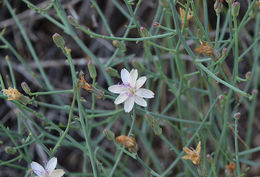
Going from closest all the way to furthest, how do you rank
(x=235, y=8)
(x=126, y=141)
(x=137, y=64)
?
(x=126, y=141) < (x=235, y=8) < (x=137, y=64)

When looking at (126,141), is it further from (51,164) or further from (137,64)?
(137,64)

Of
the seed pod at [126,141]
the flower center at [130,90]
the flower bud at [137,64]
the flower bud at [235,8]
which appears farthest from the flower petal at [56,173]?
the flower bud at [235,8]

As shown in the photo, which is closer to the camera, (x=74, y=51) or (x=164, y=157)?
(x=164, y=157)

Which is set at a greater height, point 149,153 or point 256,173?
point 149,153

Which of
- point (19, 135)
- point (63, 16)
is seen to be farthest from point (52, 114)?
point (63, 16)

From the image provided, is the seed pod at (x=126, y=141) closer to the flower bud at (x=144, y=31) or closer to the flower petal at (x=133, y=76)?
the flower petal at (x=133, y=76)

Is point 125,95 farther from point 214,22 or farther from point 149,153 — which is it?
point 214,22

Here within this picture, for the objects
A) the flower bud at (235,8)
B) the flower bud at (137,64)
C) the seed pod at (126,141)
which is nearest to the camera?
the seed pod at (126,141)

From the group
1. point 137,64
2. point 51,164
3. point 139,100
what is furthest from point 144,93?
point 51,164

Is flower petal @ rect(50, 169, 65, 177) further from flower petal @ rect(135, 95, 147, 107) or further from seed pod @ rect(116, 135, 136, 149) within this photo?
flower petal @ rect(135, 95, 147, 107)
